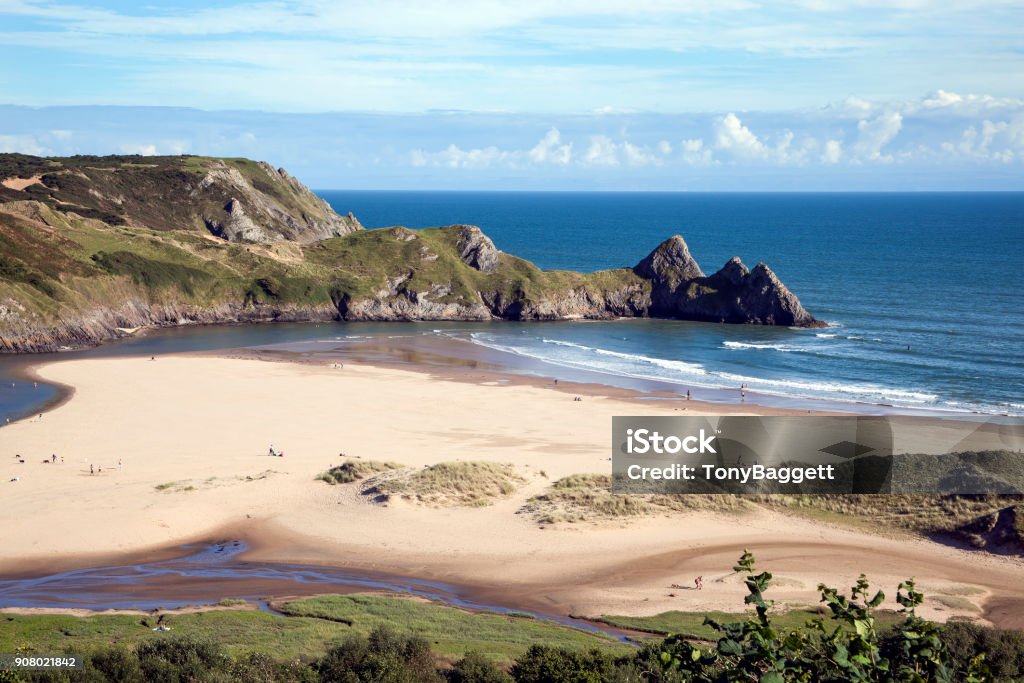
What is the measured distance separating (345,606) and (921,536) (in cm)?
2448

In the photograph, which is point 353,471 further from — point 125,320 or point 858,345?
point 125,320

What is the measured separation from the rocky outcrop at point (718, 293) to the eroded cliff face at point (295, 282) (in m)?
0.15

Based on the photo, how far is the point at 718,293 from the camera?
372 ft

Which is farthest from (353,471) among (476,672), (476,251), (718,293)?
(476,251)

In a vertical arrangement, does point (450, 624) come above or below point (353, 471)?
below

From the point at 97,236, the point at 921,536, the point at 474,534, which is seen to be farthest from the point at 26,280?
the point at 921,536

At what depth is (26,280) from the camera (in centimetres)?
9156

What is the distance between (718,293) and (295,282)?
171 ft

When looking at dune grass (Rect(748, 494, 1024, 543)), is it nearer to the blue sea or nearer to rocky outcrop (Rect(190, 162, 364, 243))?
the blue sea

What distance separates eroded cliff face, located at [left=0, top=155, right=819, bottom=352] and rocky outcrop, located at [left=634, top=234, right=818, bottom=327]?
0.15 meters

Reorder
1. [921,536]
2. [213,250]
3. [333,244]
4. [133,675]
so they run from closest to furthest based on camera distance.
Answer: [133,675]
[921,536]
[213,250]
[333,244]

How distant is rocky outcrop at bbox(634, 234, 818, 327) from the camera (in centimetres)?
10738

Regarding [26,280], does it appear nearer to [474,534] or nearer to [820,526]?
[474,534]

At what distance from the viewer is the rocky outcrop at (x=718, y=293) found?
107 metres
